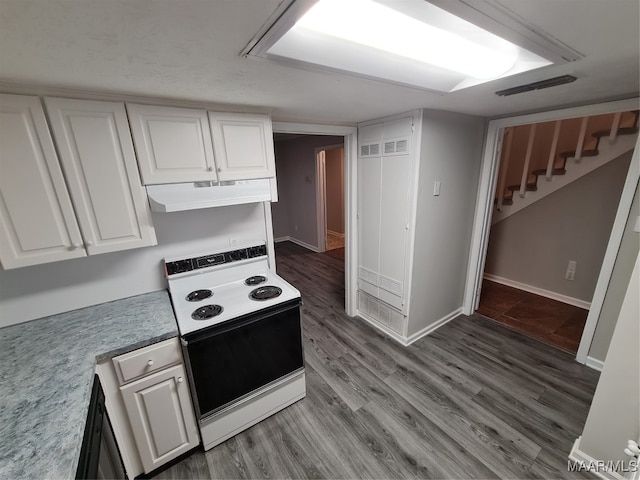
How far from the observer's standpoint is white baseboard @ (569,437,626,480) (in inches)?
57.2

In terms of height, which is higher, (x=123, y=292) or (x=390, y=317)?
(x=123, y=292)

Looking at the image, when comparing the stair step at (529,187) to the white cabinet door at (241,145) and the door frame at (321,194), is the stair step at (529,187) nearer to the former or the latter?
the door frame at (321,194)

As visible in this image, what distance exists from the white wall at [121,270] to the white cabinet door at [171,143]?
15.7 inches

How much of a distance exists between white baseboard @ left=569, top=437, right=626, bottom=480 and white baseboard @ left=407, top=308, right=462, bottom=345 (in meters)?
1.23

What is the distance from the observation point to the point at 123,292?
179cm

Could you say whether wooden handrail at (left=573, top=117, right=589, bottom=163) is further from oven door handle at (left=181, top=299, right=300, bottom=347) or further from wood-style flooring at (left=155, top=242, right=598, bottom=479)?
oven door handle at (left=181, top=299, right=300, bottom=347)

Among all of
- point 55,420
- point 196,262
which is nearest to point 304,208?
point 196,262

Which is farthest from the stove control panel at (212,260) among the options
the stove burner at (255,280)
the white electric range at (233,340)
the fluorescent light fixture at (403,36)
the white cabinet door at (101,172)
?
the fluorescent light fixture at (403,36)

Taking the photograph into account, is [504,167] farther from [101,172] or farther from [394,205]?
[101,172]

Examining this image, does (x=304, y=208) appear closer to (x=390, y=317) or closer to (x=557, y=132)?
(x=390, y=317)

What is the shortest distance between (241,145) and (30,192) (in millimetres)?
1078

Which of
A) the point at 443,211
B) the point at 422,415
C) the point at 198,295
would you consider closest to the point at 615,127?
the point at 443,211

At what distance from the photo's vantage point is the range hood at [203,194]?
4.86 ft

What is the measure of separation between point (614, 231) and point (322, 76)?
97.0 inches
